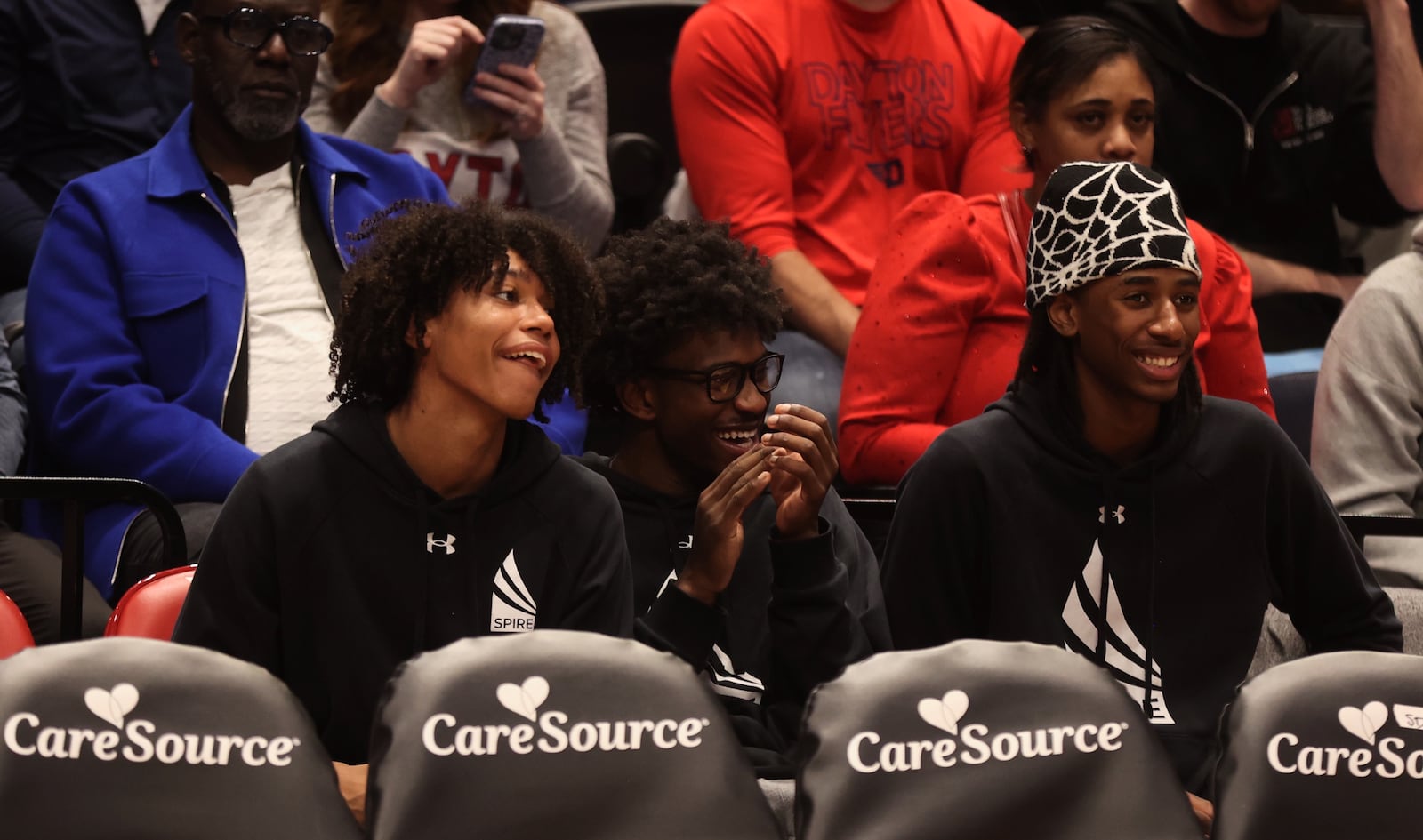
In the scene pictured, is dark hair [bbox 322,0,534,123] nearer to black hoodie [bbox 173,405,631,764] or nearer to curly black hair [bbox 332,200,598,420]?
curly black hair [bbox 332,200,598,420]

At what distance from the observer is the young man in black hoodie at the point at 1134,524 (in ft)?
8.22

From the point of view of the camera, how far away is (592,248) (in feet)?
12.9

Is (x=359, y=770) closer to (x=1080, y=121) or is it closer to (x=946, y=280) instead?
(x=946, y=280)

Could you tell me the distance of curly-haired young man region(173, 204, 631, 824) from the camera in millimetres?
2203

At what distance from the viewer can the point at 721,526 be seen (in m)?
2.42

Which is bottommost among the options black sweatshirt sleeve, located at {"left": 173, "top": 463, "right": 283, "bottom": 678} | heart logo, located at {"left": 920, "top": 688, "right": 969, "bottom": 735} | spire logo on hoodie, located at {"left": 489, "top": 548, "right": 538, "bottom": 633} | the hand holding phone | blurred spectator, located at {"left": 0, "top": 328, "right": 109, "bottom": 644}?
blurred spectator, located at {"left": 0, "top": 328, "right": 109, "bottom": 644}

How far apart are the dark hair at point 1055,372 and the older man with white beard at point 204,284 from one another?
4.22 ft

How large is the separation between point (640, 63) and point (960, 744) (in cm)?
323

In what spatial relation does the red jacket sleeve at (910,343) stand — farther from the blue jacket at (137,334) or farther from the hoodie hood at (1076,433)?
the blue jacket at (137,334)

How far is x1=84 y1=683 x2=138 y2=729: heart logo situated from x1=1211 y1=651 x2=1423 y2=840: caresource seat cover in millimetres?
1087

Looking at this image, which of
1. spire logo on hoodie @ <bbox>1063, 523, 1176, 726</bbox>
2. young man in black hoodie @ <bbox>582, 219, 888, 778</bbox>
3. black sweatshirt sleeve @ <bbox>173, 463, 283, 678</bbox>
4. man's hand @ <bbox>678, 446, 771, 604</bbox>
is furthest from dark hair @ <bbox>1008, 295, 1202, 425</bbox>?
black sweatshirt sleeve @ <bbox>173, 463, 283, 678</bbox>

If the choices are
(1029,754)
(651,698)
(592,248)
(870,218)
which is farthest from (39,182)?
(1029,754)

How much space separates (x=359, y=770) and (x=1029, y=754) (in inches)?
31.5

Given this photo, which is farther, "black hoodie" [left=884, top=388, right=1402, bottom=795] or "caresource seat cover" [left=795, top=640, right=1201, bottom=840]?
"black hoodie" [left=884, top=388, right=1402, bottom=795]
